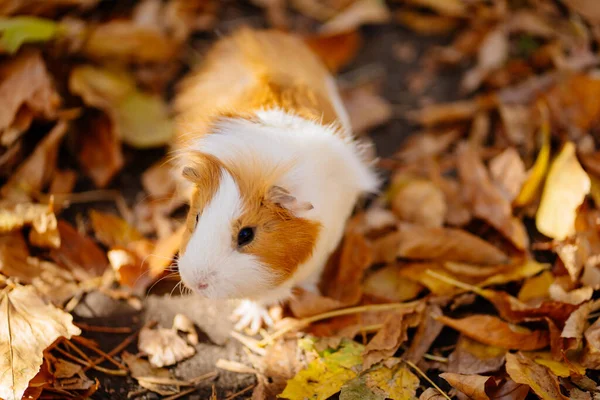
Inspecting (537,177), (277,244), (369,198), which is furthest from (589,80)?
(277,244)

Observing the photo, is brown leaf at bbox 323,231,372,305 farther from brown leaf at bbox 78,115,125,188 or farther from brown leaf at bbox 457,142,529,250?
brown leaf at bbox 78,115,125,188

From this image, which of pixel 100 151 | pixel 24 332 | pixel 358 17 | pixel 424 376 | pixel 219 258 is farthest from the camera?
pixel 358 17

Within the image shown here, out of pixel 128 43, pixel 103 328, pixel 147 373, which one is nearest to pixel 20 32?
pixel 128 43

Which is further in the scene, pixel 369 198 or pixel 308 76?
pixel 369 198

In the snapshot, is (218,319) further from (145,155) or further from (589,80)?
(589,80)

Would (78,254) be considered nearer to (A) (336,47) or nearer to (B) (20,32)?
(B) (20,32)

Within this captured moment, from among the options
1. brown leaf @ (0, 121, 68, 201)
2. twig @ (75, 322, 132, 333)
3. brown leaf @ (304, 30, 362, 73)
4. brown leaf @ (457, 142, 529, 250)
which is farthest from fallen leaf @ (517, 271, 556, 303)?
brown leaf @ (0, 121, 68, 201)

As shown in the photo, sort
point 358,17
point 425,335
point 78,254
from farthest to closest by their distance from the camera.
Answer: point 358,17, point 78,254, point 425,335
